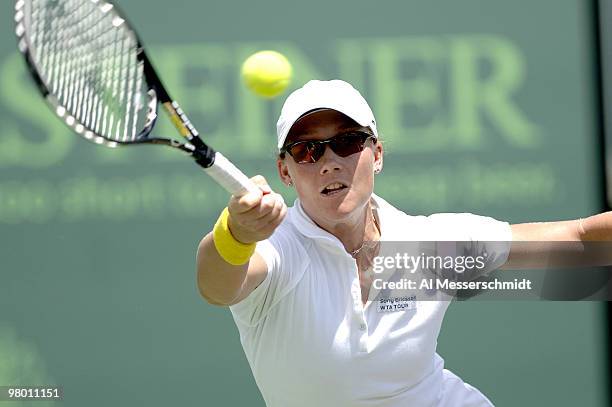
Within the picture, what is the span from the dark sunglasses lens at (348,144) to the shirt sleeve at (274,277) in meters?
0.24

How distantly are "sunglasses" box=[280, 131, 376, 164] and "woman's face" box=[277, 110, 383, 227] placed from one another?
0.4 inches

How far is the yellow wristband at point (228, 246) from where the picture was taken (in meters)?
2.18

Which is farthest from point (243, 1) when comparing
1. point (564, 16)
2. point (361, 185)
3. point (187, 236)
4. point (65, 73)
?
point (65, 73)

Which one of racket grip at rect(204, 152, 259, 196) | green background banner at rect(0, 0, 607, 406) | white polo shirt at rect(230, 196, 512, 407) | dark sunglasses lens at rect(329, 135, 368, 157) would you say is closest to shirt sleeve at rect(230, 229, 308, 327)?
white polo shirt at rect(230, 196, 512, 407)

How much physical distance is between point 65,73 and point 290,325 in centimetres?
81

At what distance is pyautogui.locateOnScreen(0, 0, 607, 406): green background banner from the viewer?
12.6 ft

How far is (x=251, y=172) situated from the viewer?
383cm

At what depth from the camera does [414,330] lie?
8.68 ft

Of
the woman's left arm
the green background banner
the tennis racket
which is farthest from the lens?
the green background banner

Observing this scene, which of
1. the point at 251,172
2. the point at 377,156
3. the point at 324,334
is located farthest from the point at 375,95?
the point at 324,334

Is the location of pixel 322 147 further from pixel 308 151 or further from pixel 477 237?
pixel 477 237

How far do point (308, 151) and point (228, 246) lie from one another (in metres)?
0.46

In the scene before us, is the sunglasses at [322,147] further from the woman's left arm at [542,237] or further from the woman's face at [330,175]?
the woman's left arm at [542,237]

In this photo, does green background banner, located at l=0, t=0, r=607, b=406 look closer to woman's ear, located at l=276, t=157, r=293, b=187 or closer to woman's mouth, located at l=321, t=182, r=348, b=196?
woman's ear, located at l=276, t=157, r=293, b=187
